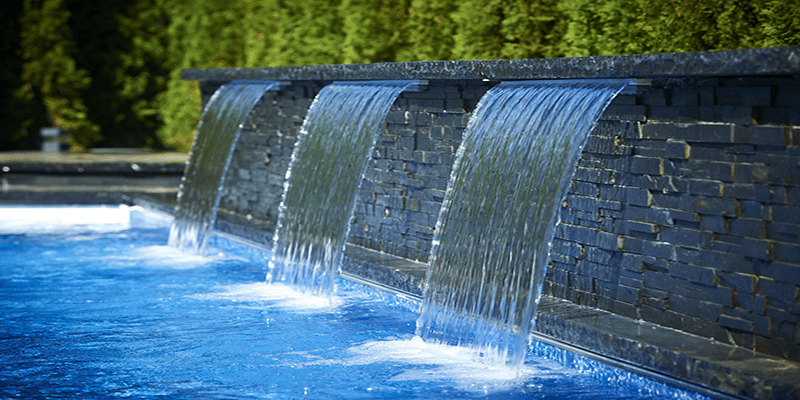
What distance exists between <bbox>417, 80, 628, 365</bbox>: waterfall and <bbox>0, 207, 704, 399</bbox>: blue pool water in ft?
0.62

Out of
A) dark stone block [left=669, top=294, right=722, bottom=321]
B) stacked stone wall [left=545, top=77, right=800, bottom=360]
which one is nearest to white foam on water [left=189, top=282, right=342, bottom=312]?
stacked stone wall [left=545, top=77, right=800, bottom=360]

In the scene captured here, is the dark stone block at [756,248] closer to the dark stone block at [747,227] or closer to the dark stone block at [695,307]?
the dark stone block at [747,227]

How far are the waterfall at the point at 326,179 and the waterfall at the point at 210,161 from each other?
1.36 metres

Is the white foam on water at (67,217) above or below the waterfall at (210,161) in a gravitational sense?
below

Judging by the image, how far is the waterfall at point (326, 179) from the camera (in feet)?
21.2

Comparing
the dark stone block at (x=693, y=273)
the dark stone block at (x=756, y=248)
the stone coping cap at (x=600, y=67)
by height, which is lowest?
the dark stone block at (x=693, y=273)

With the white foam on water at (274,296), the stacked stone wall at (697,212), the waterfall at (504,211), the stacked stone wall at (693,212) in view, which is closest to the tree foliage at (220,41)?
the stacked stone wall at (693,212)

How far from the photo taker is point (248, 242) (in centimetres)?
818

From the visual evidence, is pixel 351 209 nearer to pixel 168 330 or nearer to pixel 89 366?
pixel 168 330

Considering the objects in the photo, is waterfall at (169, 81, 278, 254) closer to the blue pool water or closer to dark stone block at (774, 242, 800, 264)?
the blue pool water

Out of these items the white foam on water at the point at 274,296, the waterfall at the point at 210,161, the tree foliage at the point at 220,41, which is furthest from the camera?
the waterfall at the point at 210,161

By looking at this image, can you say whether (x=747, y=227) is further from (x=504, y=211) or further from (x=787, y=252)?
(x=504, y=211)

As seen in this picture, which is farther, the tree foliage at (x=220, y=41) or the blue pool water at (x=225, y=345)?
the tree foliage at (x=220, y=41)

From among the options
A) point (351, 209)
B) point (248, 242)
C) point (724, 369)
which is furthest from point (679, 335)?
point (248, 242)
